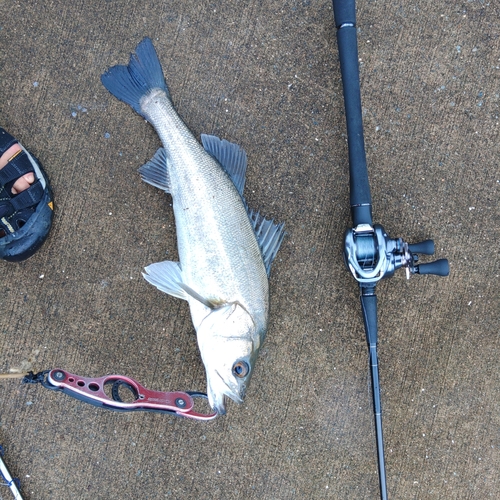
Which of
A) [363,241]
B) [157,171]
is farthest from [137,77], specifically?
[363,241]

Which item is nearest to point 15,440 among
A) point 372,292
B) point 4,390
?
point 4,390

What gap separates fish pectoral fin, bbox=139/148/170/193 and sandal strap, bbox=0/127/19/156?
74cm

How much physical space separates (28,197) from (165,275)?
0.91 m

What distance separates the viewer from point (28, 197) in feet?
7.63

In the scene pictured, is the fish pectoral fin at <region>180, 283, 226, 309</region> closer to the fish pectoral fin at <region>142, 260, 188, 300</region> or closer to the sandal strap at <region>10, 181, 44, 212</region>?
the fish pectoral fin at <region>142, 260, 188, 300</region>

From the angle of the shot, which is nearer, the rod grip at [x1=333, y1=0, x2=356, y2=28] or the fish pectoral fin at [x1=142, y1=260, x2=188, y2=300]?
the rod grip at [x1=333, y1=0, x2=356, y2=28]

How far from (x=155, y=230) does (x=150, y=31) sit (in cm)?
115

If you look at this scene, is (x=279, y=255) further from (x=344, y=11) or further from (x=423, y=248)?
(x=344, y=11)

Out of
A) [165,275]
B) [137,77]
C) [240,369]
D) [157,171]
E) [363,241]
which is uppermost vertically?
[137,77]

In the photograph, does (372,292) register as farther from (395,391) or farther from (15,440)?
(15,440)

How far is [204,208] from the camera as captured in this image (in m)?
2.11

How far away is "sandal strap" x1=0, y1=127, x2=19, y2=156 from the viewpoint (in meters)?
2.31

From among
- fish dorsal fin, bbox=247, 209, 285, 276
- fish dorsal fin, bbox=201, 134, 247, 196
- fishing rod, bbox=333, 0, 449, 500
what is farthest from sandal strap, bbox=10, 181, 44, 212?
fishing rod, bbox=333, 0, 449, 500

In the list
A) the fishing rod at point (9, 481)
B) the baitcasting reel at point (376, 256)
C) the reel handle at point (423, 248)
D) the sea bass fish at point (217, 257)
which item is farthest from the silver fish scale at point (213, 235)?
the fishing rod at point (9, 481)
